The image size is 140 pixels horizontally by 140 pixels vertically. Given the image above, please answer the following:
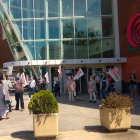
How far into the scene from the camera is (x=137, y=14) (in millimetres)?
16172

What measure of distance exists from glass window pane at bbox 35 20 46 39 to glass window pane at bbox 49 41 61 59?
1074 millimetres

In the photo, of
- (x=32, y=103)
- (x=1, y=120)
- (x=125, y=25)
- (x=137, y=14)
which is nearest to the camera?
(x=32, y=103)

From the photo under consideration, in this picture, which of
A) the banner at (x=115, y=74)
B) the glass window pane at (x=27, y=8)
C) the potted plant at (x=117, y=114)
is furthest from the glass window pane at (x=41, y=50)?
the potted plant at (x=117, y=114)

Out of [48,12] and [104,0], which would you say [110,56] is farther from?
[48,12]

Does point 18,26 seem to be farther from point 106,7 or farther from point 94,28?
point 106,7

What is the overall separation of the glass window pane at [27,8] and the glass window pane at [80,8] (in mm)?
4195

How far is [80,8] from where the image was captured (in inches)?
760

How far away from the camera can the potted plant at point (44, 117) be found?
5562mm

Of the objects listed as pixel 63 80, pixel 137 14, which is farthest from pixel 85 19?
pixel 63 80

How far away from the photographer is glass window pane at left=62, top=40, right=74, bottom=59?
19.2 metres

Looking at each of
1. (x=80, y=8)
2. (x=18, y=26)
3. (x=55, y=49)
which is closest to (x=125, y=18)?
(x=80, y=8)

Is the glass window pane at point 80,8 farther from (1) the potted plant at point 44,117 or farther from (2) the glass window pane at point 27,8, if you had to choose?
(1) the potted plant at point 44,117

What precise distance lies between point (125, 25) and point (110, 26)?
5.48 ft

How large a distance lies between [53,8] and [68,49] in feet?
13.6
